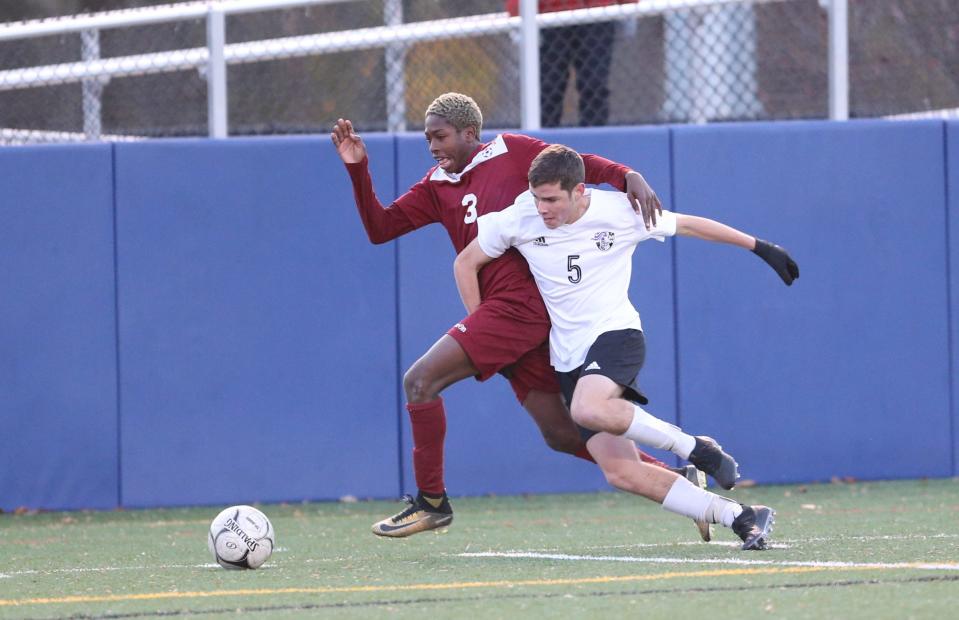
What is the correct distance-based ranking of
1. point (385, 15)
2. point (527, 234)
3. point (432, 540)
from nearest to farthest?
point (527, 234)
point (432, 540)
point (385, 15)

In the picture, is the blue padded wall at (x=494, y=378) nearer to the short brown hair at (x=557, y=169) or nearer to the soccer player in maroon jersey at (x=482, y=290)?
the soccer player in maroon jersey at (x=482, y=290)

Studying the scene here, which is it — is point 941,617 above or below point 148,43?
below

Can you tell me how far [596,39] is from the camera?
410 inches

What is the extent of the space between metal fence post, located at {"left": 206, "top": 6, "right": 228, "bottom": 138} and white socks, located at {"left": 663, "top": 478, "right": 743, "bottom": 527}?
4.99 m

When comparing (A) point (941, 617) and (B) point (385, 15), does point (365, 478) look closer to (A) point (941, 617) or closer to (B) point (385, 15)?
(B) point (385, 15)

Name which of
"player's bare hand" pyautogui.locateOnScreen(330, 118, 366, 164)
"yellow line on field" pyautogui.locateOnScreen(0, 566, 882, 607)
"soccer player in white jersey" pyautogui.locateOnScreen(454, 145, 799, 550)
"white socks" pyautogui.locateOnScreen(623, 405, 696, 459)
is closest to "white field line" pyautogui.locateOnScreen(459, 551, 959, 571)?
"yellow line on field" pyautogui.locateOnScreen(0, 566, 882, 607)

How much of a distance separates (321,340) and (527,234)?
3586mm

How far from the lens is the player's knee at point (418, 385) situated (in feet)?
21.8

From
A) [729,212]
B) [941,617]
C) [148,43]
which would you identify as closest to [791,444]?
[729,212]

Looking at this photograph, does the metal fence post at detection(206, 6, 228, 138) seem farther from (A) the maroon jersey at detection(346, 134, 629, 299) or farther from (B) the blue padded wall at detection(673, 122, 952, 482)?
(A) the maroon jersey at detection(346, 134, 629, 299)

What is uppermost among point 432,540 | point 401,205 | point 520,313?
point 401,205

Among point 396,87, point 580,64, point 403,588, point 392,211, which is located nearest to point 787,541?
point 403,588

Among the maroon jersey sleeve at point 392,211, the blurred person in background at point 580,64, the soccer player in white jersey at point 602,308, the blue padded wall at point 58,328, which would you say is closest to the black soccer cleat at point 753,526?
the soccer player in white jersey at point 602,308

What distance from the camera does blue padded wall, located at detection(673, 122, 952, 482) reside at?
33.4ft
